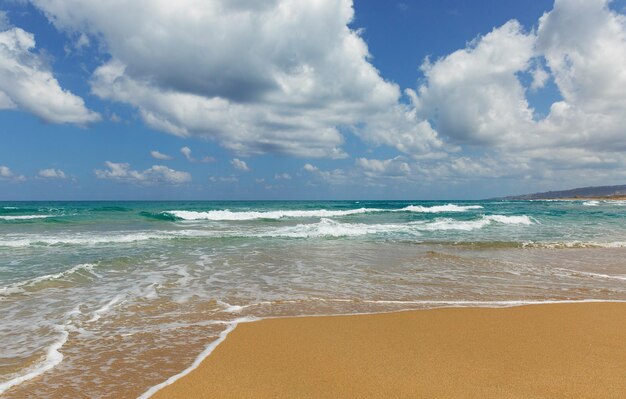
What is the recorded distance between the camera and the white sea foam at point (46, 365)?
12.4 ft

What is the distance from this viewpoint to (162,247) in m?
15.2

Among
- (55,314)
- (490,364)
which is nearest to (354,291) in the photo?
(490,364)

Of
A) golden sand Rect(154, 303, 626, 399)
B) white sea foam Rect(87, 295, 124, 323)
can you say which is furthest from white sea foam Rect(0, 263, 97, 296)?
golden sand Rect(154, 303, 626, 399)

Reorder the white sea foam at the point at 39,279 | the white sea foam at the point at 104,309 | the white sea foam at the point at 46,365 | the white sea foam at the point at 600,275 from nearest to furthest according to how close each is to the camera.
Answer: the white sea foam at the point at 46,365
the white sea foam at the point at 104,309
the white sea foam at the point at 39,279
the white sea foam at the point at 600,275

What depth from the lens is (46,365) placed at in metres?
4.21

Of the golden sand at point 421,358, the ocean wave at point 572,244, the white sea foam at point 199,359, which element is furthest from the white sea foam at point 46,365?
the ocean wave at point 572,244

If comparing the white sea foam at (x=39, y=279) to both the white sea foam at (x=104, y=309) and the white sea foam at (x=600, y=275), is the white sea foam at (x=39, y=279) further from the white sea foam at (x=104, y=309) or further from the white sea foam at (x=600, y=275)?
the white sea foam at (x=600, y=275)

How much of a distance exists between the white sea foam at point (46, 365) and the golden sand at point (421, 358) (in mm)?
1476

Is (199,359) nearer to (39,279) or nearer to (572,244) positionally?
(39,279)

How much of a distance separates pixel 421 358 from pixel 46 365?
12.6 feet

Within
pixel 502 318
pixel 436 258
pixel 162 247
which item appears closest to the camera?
pixel 502 318

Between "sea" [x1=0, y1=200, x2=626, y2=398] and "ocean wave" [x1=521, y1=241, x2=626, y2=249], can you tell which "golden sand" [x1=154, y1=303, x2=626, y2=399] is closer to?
"sea" [x1=0, y1=200, x2=626, y2=398]

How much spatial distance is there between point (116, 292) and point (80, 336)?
2.74 meters

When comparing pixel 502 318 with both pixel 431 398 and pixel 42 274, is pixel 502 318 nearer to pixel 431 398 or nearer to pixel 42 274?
pixel 431 398
